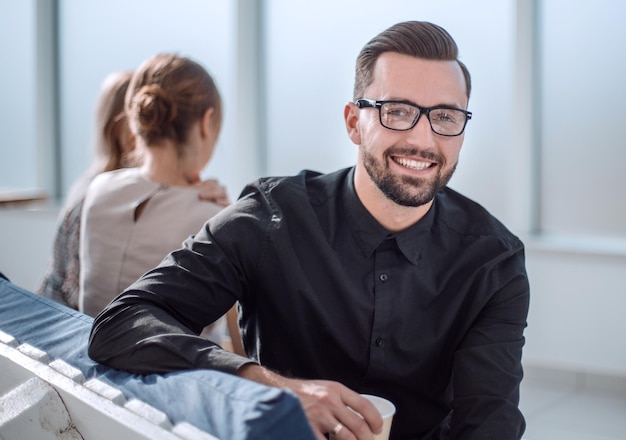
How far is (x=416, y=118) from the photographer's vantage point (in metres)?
1.58

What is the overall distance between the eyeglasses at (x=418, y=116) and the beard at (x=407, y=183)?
0.17 ft

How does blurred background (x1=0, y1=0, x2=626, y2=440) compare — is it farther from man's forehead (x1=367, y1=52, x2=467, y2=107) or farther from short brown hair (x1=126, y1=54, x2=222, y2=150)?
man's forehead (x1=367, y1=52, x2=467, y2=107)

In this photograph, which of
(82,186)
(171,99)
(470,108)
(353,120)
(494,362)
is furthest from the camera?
(470,108)

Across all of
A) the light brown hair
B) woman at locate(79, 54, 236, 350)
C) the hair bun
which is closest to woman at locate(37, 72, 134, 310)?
the light brown hair

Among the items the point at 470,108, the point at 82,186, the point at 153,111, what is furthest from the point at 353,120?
the point at 470,108

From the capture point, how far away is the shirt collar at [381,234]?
1648 millimetres

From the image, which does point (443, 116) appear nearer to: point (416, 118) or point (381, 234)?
point (416, 118)

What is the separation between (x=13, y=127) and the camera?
584 cm

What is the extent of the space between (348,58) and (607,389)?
2.12 meters

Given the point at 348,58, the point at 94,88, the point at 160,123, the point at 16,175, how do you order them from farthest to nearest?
the point at 16,175, the point at 94,88, the point at 348,58, the point at 160,123

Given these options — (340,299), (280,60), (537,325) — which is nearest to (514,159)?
(537,325)

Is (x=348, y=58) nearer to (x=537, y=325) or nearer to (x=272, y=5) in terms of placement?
(x=272, y=5)

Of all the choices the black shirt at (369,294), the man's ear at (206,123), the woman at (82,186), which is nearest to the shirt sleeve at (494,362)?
the black shirt at (369,294)

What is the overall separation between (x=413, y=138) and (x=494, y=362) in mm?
464
